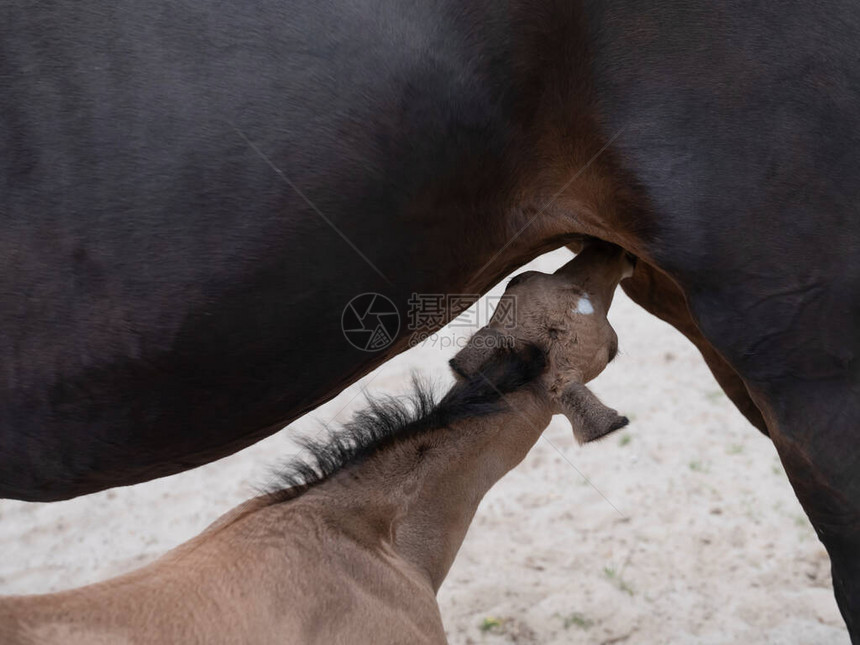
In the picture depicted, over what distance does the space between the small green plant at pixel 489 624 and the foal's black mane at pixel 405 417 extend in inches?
45.7

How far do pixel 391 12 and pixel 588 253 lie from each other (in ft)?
2.92

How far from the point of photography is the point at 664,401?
478 cm

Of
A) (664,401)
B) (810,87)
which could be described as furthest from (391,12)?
(664,401)

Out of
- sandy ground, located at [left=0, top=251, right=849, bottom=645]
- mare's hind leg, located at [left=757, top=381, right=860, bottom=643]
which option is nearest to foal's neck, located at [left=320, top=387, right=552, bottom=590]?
mare's hind leg, located at [left=757, top=381, right=860, bottom=643]

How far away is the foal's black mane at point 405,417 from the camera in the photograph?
8.09 feet

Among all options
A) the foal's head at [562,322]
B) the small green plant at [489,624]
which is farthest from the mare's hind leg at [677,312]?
the small green plant at [489,624]

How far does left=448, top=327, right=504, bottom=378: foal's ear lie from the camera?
250 centimetres

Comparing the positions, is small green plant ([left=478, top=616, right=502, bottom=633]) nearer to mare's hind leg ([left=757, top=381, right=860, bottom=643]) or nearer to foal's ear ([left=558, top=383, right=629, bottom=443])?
foal's ear ([left=558, top=383, right=629, bottom=443])

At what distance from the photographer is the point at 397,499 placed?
2.44 metres

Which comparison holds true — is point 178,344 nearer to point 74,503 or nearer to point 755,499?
point 74,503

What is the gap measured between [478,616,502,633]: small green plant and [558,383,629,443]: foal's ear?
1.30m

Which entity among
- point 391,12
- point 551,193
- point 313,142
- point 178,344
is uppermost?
point 391,12

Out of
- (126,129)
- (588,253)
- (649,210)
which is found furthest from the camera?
(588,253)

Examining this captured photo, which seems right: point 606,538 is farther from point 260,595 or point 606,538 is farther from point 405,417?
point 260,595
